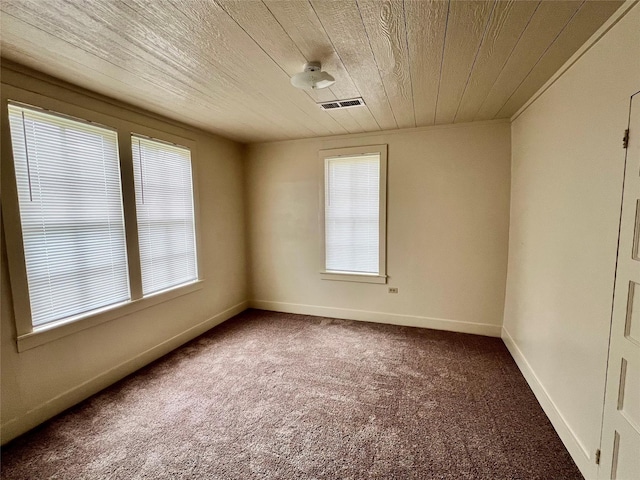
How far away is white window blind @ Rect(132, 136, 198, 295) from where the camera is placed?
9.19 feet

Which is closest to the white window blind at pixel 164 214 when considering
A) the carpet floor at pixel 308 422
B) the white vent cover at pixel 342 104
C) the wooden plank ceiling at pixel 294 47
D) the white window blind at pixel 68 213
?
the white window blind at pixel 68 213

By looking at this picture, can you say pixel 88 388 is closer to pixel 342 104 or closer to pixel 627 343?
pixel 342 104

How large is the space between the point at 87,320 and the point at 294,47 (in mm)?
2581

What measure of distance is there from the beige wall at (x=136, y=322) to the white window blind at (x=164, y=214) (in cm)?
17

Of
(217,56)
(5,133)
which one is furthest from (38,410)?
(217,56)

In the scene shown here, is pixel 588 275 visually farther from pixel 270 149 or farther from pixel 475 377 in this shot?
pixel 270 149

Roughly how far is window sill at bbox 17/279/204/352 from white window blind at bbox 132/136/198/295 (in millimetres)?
93

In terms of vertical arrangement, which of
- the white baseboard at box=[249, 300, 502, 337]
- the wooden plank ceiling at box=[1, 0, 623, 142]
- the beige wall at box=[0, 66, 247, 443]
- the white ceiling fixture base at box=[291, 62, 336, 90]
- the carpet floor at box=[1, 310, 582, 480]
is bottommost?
the carpet floor at box=[1, 310, 582, 480]

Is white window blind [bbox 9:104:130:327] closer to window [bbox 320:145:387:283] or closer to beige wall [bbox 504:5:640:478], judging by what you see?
window [bbox 320:145:387:283]

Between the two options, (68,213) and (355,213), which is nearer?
(68,213)

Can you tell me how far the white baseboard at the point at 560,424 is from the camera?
1.56 meters

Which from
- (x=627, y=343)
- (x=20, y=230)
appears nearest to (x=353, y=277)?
(x=627, y=343)

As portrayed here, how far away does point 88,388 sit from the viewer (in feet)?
7.63

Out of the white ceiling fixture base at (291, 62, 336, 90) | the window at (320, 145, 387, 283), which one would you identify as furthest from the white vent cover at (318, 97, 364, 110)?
the window at (320, 145, 387, 283)
